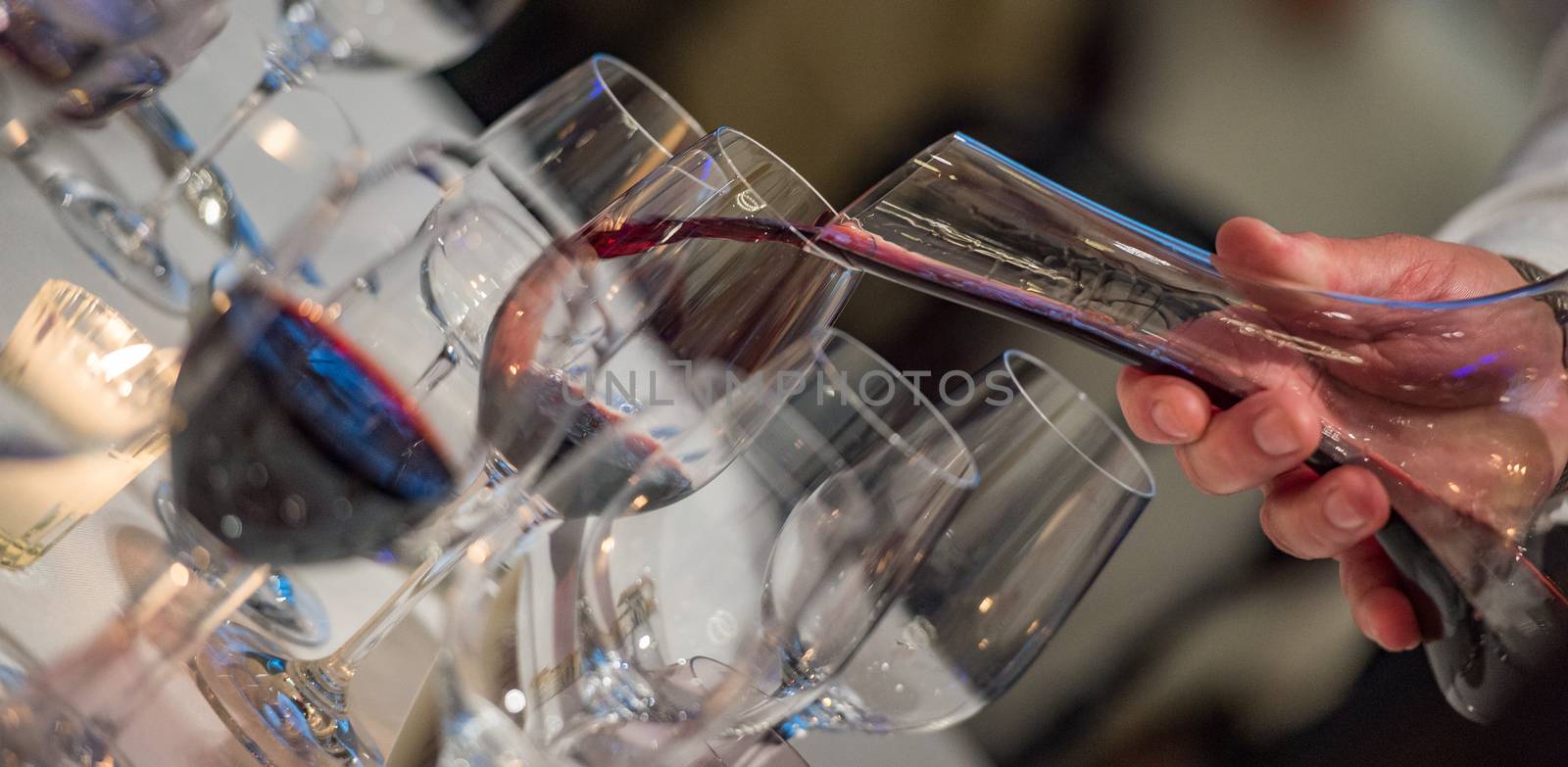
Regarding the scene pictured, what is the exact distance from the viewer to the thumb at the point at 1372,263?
0.68m

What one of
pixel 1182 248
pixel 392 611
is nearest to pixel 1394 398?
pixel 1182 248

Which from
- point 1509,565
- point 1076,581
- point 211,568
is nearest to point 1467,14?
point 1509,565

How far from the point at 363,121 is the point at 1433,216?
1.08 meters

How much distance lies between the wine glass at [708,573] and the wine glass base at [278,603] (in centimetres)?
10

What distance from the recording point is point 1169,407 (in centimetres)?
62

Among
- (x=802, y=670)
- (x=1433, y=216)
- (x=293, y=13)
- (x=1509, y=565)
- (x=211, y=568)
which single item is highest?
(x=293, y=13)

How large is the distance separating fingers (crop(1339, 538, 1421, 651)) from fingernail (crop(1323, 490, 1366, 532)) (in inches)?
6.0

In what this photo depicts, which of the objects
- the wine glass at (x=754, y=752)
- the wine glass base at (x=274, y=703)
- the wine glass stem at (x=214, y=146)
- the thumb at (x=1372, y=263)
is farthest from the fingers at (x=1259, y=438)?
the wine glass stem at (x=214, y=146)

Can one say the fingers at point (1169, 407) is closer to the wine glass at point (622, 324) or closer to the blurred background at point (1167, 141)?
the wine glass at point (622, 324)

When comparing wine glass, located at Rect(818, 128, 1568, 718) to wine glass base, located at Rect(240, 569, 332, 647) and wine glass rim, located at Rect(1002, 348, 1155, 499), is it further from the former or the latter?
wine glass base, located at Rect(240, 569, 332, 647)

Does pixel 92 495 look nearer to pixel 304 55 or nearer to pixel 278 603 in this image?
pixel 278 603

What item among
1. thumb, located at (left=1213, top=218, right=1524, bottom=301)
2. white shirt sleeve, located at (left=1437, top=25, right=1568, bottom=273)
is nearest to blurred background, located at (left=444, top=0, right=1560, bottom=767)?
white shirt sleeve, located at (left=1437, top=25, right=1568, bottom=273)

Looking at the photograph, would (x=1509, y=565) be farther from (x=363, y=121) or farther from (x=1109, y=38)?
(x=1109, y=38)

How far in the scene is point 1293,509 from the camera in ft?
2.25
